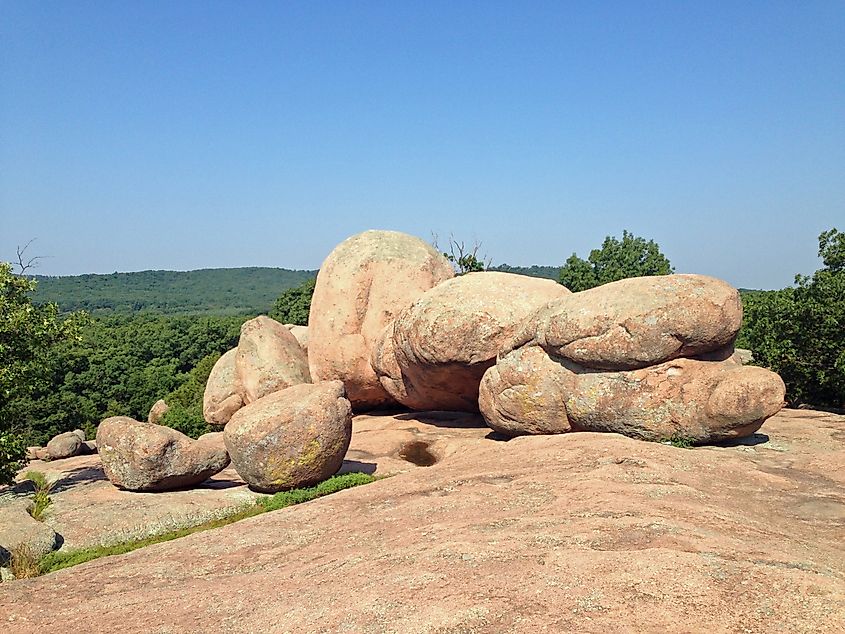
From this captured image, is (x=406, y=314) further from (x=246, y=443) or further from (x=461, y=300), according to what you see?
(x=246, y=443)

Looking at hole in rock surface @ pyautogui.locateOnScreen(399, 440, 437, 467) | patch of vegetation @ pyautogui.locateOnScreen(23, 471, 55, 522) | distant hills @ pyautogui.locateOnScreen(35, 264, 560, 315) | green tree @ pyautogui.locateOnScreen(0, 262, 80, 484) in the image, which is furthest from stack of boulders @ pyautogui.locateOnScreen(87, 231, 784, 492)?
distant hills @ pyautogui.locateOnScreen(35, 264, 560, 315)

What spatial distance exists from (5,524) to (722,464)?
1523cm

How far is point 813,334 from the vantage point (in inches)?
831

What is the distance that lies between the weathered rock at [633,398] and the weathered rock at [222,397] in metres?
12.6

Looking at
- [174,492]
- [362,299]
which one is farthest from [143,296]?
[174,492]

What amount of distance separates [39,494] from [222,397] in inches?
435

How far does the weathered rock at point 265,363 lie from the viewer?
2516 centimetres

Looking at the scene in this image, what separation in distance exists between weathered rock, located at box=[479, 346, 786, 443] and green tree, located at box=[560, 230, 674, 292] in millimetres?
32572

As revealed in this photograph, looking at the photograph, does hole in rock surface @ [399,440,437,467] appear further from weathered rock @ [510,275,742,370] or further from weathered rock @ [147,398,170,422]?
weathered rock @ [147,398,170,422]

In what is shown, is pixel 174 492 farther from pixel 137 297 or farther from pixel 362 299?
pixel 137 297

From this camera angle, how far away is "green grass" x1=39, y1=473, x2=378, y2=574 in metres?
12.0

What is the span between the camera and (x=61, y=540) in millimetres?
12969

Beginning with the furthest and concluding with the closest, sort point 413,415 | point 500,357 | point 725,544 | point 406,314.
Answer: point 413,415
point 406,314
point 500,357
point 725,544

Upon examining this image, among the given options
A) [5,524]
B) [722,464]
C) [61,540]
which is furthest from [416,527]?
[5,524]
